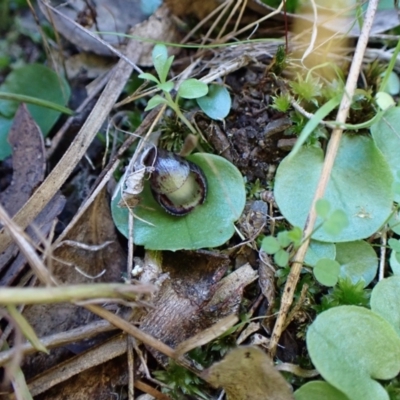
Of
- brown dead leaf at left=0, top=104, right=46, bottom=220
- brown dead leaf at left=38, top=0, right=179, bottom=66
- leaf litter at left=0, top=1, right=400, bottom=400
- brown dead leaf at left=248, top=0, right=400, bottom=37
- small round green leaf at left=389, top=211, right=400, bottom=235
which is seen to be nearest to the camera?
leaf litter at left=0, top=1, right=400, bottom=400

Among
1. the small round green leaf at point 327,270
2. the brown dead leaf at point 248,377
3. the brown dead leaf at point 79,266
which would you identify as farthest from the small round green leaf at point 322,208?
the brown dead leaf at point 79,266

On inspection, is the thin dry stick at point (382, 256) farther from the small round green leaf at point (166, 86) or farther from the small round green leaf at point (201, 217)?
the small round green leaf at point (166, 86)

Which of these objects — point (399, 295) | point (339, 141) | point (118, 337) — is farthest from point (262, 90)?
point (118, 337)

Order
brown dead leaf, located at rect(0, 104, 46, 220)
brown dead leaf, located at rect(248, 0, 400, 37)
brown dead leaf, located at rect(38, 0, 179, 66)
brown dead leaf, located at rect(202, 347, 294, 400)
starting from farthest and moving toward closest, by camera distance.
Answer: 1. brown dead leaf, located at rect(38, 0, 179, 66)
2. brown dead leaf, located at rect(248, 0, 400, 37)
3. brown dead leaf, located at rect(0, 104, 46, 220)
4. brown dead leaf, located at rect(202, 347, 294, 400)

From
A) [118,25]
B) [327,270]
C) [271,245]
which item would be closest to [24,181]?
[118,25]

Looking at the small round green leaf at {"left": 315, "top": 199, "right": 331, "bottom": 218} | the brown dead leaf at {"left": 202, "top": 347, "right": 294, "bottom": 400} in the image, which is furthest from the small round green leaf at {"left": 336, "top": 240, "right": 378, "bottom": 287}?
the brown dead leaf at {"left": 202, "top": 347, "right": 294, "bottom": 400}

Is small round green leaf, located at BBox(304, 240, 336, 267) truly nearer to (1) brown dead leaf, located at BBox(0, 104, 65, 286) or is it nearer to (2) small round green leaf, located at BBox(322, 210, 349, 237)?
(2) small round green leaf, located at BBox(322, 210, 349, 237)
